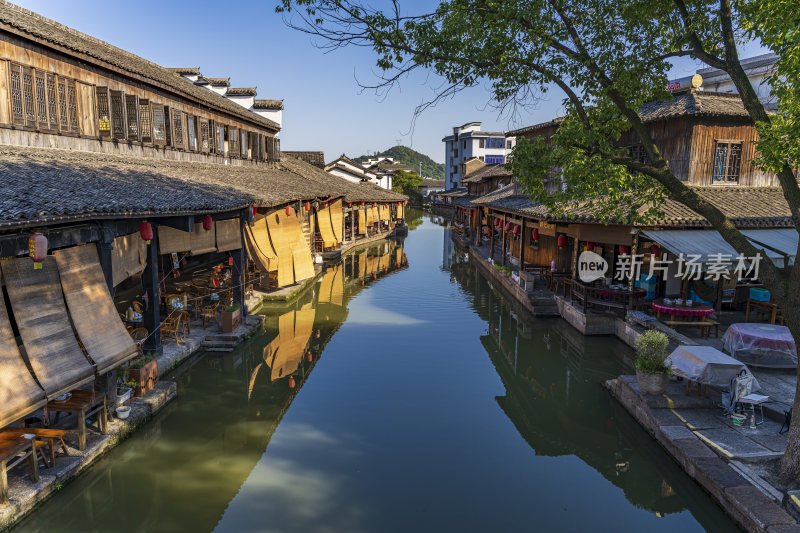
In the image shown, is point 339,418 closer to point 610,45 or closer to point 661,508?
point 661,508

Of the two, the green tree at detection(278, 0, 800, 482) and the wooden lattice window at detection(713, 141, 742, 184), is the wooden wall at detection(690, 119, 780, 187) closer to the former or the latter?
the wooden lattice window at detection(713, 141, 742, 184)

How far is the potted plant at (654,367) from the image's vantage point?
32.8ft

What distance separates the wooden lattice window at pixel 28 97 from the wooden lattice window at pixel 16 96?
0.10 metres

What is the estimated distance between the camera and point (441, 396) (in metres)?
11.5

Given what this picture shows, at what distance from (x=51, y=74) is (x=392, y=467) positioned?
12291 millimetres

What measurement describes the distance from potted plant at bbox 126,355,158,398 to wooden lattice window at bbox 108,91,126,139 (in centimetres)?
768

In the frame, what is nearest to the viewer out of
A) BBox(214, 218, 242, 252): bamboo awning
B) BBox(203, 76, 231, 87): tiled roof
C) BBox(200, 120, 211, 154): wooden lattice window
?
BBox(214, 218, 242, 252): bamboo awning

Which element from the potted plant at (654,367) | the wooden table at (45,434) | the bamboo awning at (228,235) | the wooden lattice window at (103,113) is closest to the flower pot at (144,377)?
the wooden table at (45,434)

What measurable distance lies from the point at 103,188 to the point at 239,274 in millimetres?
6791

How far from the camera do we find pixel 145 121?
1561 cm

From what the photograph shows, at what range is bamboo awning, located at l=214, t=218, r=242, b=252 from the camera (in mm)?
15203

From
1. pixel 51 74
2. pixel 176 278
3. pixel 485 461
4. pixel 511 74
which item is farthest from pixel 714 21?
pixel 176 278

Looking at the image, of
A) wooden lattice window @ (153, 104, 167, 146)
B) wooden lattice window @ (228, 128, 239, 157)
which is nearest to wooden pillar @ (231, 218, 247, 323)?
wooden lattice window @ (153, 104, 167, 146)

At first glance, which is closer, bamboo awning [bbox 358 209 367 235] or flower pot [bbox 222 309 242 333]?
flower pot [bbox 222 309 242 333]
